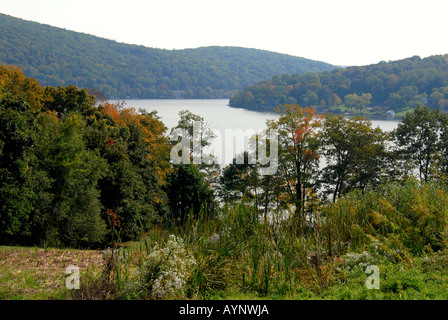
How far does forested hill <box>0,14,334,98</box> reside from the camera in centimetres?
7862

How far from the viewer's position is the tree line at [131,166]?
1499cm

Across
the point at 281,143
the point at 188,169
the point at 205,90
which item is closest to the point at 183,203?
the point at 188,169

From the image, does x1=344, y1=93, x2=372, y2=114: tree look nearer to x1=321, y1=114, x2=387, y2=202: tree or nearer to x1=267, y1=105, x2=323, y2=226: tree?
x1=321, y1=114, x2=387, y2=202: tree

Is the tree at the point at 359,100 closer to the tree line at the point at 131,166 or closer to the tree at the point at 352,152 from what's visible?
the tree line at the point at 131,166

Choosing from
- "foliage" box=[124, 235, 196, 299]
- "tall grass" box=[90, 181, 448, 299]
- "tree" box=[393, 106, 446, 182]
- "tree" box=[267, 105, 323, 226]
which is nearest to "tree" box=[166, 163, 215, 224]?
"tree" box=[267, 105, 323, 226]

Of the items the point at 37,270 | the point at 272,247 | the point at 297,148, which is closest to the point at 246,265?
the point at 272,247

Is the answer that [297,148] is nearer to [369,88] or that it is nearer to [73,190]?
[73,190]

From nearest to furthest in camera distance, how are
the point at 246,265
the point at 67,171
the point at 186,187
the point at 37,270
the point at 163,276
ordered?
1. the point at 163,276
2. the point at 246,265
3. the point at 37,270
4. the point at 67,171
5. the point at 186,187

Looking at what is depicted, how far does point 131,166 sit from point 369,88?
2211 inches

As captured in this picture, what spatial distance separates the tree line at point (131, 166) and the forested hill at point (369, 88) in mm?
34352

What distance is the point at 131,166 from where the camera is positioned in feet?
77.9

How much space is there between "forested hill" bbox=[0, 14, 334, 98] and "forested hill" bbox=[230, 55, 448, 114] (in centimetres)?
2505

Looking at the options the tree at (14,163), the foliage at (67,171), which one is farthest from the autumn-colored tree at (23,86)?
the tree at (14,163)
